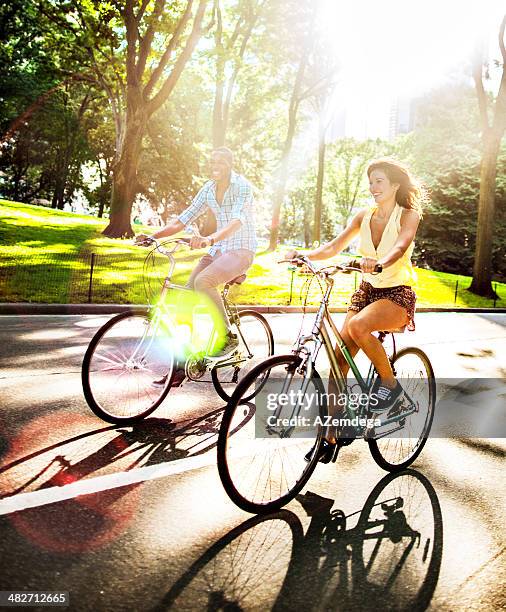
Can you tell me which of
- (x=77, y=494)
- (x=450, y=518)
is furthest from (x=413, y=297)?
(x=77, y=494)

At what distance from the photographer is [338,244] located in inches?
174

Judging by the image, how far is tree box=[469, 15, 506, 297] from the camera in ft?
68.3

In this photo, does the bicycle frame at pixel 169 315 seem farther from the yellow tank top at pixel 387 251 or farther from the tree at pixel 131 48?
the tree at pixel 131 48

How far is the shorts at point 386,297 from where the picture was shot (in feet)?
13.8

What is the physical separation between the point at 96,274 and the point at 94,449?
38.0 ft

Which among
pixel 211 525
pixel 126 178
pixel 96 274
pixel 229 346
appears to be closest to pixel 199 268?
pixel 229 346

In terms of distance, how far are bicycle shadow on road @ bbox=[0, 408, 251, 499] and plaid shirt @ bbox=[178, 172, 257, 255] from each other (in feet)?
5.11

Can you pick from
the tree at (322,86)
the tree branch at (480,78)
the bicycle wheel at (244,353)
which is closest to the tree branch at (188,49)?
the tree branch at (480,78)

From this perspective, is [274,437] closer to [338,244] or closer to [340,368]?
[340,368]

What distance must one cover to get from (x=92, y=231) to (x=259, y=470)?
22285mm

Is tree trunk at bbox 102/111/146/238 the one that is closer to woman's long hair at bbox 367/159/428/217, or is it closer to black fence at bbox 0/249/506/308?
black fence at bbox 0/249/506/308

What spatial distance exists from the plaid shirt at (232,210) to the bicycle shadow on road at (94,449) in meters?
1.56

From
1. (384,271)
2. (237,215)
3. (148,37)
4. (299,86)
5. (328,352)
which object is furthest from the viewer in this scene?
(299,86)

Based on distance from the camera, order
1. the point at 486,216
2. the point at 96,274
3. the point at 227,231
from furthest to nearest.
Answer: the point at 486,216
the point at 96,274
the point at 227,231
